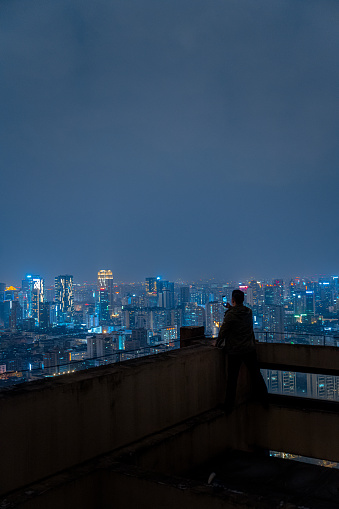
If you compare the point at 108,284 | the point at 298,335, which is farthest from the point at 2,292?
the point at 298,335

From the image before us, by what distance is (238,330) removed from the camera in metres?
6.55

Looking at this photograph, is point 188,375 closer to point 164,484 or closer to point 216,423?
point 216,423

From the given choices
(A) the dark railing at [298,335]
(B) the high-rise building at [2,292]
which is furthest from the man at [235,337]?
(B) the high-rise building at [2,292]

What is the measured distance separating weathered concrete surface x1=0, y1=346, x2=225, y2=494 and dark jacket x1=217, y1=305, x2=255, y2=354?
16.2 inches

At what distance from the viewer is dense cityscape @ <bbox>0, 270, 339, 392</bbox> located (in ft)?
106

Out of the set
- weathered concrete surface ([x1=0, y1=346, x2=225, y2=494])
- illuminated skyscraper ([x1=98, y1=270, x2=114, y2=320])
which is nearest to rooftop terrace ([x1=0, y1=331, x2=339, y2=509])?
weathered concrete surface ([x1=0, y1=346, x2=225, y2=494])

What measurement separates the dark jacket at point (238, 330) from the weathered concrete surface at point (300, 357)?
120 centimetres

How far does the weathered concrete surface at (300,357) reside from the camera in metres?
7.19

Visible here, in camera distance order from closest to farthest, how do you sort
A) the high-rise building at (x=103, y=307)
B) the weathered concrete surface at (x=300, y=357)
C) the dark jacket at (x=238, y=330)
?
the dark jacket at (x=238, y=330)
the weathered concrete surface at (x=300, y=357)
the high-rise building at (x=103, y=307)

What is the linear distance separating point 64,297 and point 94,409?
120 m

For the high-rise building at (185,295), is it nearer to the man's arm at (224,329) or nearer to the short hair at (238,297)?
the man's arm at (224,329)

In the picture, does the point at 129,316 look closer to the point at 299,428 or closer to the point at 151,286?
the point at 151,286

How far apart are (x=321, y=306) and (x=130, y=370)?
60.6 metres

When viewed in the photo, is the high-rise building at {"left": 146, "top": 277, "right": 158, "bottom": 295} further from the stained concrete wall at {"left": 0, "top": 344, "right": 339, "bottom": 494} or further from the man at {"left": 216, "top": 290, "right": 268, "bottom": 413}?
the man at {"left": 216, "top": 290, "right": 268, "bottom": 413}
